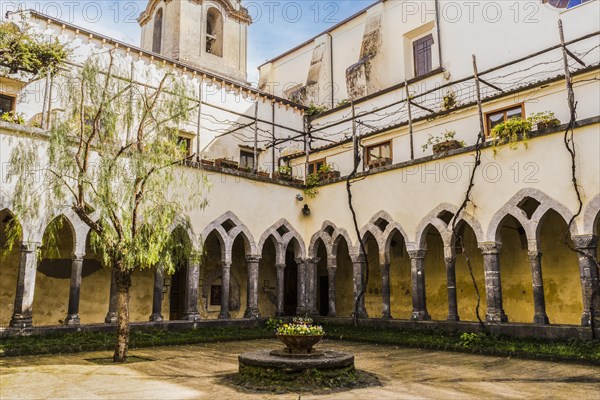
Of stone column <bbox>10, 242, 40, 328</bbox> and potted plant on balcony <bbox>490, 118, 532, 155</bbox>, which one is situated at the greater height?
potted plant on balcony <bbox>490, 118, 532, 155</bbox>

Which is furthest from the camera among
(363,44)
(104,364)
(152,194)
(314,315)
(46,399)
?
(363,44)

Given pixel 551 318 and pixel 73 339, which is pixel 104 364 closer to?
pixel 73 339

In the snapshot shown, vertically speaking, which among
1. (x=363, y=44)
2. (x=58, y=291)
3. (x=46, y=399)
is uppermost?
(x=363, y=44)

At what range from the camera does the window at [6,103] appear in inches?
547

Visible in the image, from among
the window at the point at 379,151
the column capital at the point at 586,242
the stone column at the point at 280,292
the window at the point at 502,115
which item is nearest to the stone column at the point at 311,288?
the stone column at the point at 280,292

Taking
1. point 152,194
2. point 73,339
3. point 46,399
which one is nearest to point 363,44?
point 152,194

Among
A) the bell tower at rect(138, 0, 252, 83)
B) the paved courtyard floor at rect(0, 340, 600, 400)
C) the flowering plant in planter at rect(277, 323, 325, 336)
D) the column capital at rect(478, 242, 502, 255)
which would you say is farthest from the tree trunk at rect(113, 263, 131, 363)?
the bell tower at rect(138, 0, 252, 83)

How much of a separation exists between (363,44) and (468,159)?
8.76m

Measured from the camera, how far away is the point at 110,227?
8531 millimetres

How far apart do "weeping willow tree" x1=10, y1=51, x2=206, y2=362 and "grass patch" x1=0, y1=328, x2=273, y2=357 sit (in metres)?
1.67

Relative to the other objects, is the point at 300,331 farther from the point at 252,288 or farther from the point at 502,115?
the point at 502,115

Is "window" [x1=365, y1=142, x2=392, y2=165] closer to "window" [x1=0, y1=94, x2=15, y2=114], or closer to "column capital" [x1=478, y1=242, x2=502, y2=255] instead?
"column capital" [x1=478, y1=242, x2=502, y2=255]

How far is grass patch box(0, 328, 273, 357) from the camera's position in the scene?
9.40m

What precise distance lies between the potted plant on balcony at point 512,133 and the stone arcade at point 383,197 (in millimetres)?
174
